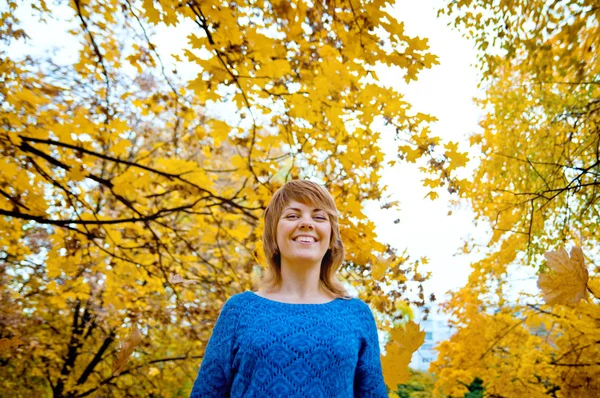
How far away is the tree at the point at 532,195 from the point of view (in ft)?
8.75

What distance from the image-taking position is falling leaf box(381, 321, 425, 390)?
3.58ft

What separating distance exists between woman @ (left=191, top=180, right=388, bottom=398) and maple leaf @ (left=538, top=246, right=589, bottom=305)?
1.48ft

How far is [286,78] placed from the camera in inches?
112

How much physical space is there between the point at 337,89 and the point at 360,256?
3.16 feet

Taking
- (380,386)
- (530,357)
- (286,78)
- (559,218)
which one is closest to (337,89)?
(286,78)

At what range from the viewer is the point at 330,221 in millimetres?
1299

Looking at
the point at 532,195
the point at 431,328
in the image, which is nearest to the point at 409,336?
the point at 532,195

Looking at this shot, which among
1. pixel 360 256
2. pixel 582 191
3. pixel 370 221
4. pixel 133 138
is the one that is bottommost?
pixel 360 256

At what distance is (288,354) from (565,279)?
602 mm

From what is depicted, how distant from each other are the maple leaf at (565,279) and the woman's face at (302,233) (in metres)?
0.52

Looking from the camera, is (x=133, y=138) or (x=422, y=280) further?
(x=133, y=138)

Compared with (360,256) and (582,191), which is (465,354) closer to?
(582,191)

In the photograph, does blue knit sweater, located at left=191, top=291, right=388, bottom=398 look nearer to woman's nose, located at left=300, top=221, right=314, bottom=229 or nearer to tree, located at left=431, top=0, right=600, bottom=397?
woman's nose, located at left=300, top=221, right=314, bottom=229

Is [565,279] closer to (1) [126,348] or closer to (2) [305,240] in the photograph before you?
(2) [305,240]
